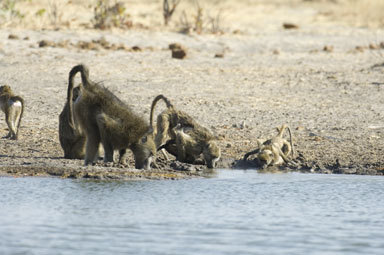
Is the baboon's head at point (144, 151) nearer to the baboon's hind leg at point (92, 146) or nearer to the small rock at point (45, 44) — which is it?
the baboon's hind leg at point (92, 146)

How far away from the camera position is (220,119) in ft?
44.8

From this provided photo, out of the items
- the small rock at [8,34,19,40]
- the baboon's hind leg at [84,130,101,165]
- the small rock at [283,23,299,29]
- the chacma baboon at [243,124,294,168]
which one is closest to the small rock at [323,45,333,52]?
the small rock at [283,23,299,29]

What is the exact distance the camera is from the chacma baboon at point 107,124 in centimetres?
960

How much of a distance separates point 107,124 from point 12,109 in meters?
3.19

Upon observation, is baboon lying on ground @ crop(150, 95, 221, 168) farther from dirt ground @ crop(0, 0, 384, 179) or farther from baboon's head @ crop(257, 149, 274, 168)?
baboon's head @ crop(257, 149, 274, 168)

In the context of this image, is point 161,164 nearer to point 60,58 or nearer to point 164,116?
point 164,116

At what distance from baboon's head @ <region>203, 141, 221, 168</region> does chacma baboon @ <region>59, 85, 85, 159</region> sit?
1.54 m

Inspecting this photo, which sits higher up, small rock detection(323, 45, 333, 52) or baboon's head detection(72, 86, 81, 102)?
small rock detection(323, 45, 333, 52)

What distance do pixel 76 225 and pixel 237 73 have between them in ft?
33.3

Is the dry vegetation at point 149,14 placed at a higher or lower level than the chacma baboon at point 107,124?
higher

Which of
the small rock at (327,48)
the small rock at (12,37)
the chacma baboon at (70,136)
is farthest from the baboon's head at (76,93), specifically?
the small rock at (327,48)

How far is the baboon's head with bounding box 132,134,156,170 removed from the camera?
32.1ft

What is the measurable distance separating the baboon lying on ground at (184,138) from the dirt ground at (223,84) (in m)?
0.29

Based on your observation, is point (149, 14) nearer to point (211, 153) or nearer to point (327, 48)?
point (327, 48)
